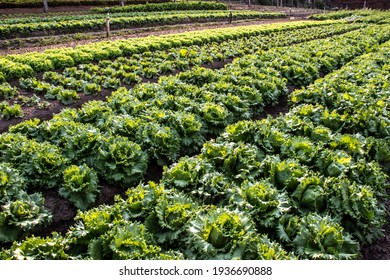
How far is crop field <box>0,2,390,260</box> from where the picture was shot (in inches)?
159

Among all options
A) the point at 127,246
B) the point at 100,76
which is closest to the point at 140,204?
the point at 127,246

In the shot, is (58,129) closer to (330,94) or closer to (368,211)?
(368,211)

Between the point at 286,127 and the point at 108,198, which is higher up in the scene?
the point at 286,127

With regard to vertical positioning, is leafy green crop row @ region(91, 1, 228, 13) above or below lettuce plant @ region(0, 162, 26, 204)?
above

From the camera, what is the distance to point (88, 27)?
24.9m

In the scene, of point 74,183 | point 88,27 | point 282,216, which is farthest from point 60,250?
point 88,27

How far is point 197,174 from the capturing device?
526cm

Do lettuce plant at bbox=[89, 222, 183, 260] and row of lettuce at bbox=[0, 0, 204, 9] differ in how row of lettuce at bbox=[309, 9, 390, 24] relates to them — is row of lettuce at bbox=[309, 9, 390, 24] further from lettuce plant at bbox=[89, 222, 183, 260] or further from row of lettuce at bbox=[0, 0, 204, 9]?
lettuce plant at bbox=[89, 222, 183, 260]

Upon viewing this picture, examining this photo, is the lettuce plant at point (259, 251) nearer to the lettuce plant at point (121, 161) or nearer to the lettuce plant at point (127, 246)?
the lettuce plant at point (127, 246)

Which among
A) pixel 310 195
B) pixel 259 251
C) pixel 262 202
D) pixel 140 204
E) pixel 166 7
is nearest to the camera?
pixel 259 251

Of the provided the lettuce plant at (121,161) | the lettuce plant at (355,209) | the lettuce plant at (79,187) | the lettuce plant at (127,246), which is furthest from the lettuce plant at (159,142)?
the lettuce plant at (355,209)

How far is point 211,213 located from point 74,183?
8.53 ft

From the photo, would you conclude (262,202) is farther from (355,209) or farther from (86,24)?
(86,24)

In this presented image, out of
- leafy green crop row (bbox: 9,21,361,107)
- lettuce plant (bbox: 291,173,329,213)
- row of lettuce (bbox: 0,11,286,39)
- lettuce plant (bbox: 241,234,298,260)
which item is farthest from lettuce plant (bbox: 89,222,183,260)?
row of lettuce (bbox: 0,11,286,39)
